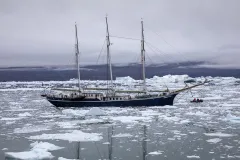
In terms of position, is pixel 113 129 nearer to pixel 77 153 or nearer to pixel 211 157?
pixel 77 153

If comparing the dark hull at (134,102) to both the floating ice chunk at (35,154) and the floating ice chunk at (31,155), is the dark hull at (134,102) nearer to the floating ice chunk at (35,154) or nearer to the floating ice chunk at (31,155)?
the floating ice chunk at (35,154)

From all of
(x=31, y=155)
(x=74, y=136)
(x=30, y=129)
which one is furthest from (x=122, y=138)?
(x=30, y=129)

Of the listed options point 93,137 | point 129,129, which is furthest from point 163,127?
point 93,137

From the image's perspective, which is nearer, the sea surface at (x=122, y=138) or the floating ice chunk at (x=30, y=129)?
the sea surface at (x=122, y=138)

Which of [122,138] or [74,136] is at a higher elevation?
[74,136]

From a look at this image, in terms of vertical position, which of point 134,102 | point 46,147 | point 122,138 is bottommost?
point 122,138

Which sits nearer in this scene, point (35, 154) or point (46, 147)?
point (35, 154)

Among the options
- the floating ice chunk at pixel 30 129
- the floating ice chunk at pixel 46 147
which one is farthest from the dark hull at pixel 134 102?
the floating ice chunk at pixel 46 147

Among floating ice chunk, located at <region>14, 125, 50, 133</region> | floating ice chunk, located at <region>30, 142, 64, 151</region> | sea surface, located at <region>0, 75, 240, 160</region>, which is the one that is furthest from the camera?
floating ice chunk, located at <region>14, 125, 50, 133</region>

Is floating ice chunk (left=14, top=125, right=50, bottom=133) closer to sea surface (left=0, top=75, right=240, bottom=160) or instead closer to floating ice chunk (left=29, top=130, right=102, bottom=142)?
sea surface (left=0, top=75, right=240, bottom=160)

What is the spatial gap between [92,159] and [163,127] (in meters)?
10.5

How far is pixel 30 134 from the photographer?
71.6ft

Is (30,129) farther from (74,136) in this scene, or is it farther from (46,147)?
(46,147)

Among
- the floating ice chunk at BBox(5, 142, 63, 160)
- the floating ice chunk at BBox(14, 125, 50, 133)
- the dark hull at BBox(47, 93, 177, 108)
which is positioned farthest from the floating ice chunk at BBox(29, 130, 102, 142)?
the dark hull at BBox(47, 93, 177, 108)
